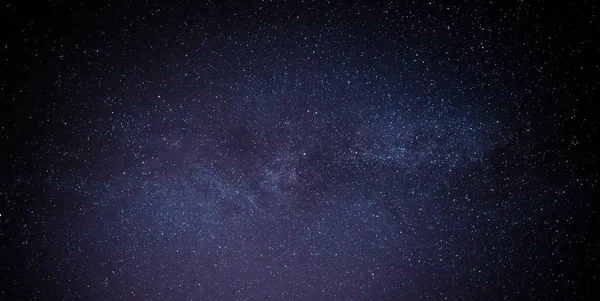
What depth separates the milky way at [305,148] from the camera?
147 cm

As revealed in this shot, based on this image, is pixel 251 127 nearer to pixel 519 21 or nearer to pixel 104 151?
pixel 104 151

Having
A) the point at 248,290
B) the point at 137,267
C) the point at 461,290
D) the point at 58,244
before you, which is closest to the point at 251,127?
the point at 248,290

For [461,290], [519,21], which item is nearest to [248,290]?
[461,290]

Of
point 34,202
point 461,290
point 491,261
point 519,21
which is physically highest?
point 519,21

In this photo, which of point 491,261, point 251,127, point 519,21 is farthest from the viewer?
point 491,261

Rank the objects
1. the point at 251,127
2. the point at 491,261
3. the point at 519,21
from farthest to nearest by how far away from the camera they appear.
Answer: the point at 491,261 → the point at 251,127 → the point at 519,21

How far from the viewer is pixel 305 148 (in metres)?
1.54

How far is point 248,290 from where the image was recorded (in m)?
1.71

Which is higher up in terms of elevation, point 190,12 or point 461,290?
point 190,12

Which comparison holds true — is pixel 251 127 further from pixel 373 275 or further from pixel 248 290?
pixel 373 275

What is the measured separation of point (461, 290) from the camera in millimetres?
1679

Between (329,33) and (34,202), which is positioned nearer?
(329,33)

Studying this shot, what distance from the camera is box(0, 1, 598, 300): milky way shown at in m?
1.47

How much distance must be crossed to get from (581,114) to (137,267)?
2.55 metres
